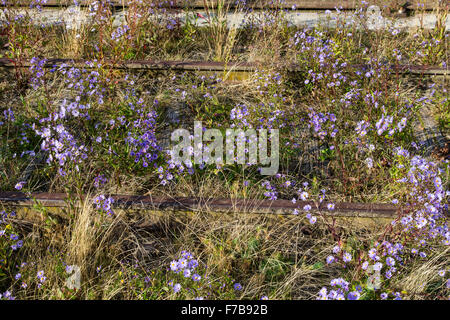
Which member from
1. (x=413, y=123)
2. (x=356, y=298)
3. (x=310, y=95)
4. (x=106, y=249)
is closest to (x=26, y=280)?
(x=106, y=249)

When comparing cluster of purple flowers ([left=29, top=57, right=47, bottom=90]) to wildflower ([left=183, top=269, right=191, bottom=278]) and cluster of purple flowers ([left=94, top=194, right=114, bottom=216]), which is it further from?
wildflower ([left=183, top=269, right=191, bottom=278])

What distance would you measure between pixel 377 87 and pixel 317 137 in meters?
0.80

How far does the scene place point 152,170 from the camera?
165 inches

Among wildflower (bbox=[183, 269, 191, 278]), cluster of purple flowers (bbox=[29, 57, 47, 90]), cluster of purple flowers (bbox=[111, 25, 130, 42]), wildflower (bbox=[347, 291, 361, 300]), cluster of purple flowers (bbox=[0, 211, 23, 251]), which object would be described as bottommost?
wildflower (bbox=[347, 291, 361, 300])

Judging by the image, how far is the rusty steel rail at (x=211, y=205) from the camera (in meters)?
3.53

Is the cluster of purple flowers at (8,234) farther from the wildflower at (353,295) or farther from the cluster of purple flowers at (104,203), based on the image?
the wildflower at (353,295)

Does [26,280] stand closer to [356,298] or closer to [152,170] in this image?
[152,170]

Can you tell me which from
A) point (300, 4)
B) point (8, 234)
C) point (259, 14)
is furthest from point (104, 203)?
point (300, 4)

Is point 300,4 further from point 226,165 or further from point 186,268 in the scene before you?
point 186,268

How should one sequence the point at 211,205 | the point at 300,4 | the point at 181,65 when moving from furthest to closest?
the point at 300,4 → the point at 181,65 → the point at 211,205

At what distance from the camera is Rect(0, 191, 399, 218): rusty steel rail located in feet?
11.6

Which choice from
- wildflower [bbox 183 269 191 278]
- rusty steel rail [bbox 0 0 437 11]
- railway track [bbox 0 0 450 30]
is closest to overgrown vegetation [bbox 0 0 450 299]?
wildflower [bbox 183 269 191 278]

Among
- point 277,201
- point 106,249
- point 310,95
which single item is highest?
point 310,95

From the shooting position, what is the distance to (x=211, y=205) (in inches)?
142
